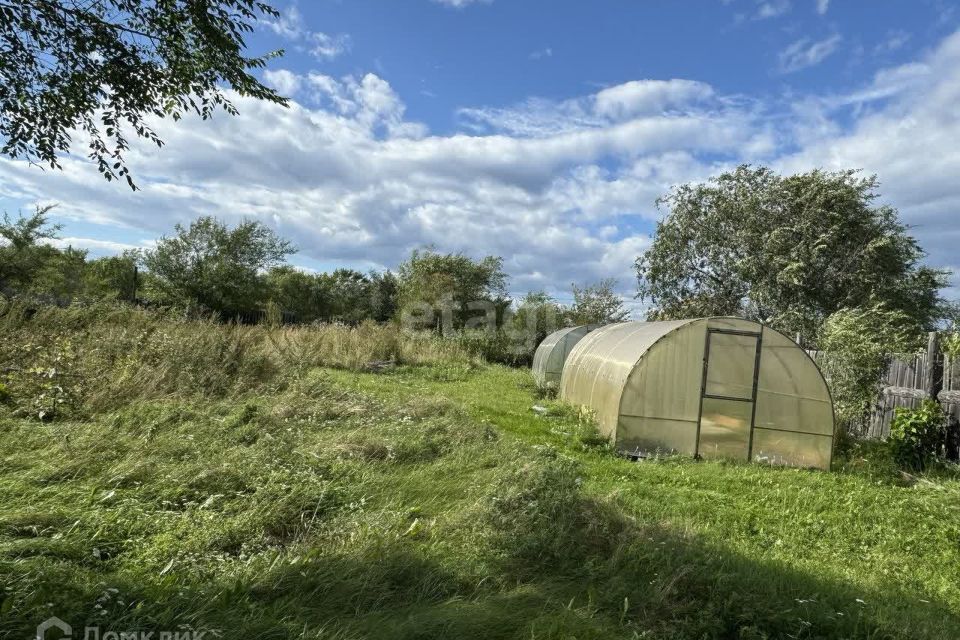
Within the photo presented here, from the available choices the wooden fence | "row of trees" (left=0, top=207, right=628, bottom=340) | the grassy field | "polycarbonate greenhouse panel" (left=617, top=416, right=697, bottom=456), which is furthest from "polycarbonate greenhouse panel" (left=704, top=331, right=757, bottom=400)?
"row of trees" (left=0, top=207, right=628, bottom=340)

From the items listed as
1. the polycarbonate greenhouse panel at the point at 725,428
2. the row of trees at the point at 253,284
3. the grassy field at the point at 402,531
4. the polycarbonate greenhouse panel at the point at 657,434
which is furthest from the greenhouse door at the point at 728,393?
the row of trees at the point at 253,284

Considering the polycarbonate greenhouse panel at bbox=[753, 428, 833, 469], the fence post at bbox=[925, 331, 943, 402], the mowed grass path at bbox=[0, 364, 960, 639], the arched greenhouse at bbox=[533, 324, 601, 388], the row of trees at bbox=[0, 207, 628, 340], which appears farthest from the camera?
the row of trees at bbox=[0, 207, 628, 340]

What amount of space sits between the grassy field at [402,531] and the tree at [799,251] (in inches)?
568

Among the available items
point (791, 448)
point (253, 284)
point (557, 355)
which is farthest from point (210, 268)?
point (791, 448)

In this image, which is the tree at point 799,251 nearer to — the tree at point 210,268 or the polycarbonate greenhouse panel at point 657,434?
the polycarbonate greenhouse panel at point 657,434

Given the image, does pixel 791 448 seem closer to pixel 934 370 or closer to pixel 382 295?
pixel 934 370

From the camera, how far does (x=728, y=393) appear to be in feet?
29.7

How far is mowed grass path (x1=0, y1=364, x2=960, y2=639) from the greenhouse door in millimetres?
1868

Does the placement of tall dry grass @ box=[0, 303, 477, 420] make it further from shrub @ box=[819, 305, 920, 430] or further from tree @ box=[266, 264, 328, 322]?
tree @ box=[266, 264, 328, 322]

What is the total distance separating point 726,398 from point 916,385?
300 cm

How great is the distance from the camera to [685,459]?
8.66 m

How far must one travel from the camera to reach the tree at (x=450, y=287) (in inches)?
1164

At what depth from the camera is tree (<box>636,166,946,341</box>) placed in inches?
795

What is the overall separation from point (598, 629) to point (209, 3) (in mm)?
4984
